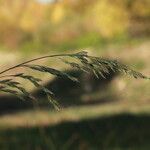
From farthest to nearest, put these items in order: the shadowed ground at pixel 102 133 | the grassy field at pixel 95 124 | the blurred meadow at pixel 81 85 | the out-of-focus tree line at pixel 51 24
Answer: the out-of-focus tree line at pixel 51 24, the shadowed ground at pixel 102 133, the blurred meadow at pixel 81 85, the grassy field at pixel 95 124

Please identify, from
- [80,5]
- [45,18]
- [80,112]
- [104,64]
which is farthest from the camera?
[45,18]

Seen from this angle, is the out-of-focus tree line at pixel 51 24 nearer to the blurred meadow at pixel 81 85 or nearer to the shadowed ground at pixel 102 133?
the blurred meadow at pixel 81 85

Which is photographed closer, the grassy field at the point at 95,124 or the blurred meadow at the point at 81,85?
the grassy field at the point at 95,124

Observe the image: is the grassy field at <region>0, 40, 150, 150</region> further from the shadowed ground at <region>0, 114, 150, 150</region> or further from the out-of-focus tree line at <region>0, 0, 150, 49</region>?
the out-of-focus tree line at <region>0, 0, 150, 49</region>

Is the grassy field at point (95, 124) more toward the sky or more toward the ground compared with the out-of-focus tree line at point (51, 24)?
more toward the ground

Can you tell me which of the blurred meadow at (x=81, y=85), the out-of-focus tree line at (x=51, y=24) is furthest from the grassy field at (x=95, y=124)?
the out-of-focus tree line at (x=51, y=24)

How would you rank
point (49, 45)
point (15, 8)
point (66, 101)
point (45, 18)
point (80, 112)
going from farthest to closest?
1. point (45, 18)
2. point (49, 45)
3. point (15, 8)
4. point (66, 101)
5. point (80, 112)

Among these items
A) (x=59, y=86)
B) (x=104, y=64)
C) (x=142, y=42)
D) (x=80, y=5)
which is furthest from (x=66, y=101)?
(x=104, y=64)

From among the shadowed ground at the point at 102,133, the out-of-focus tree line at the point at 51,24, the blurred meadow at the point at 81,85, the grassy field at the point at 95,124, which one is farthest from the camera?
the out-of-focus tree line at the point at 51,24

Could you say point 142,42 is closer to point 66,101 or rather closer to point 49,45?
point 49,45
